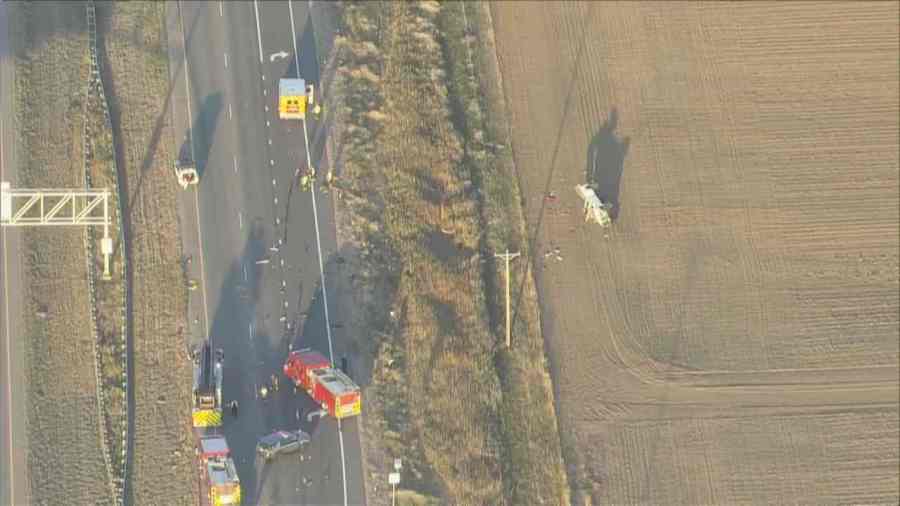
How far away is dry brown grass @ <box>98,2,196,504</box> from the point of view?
54.1 meters

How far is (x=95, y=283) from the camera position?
193 ft

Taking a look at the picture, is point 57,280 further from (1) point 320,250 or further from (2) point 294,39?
(2) point 294,39

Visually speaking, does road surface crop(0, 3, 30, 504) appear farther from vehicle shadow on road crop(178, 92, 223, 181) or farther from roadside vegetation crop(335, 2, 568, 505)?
roadside vegetation crop(335, 2, 568, 505)

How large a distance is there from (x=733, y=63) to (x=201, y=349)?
3685cm

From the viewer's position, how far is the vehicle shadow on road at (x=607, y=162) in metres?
66.9

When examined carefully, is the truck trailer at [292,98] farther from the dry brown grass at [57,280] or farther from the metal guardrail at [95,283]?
the dry brown grass at [57,280]

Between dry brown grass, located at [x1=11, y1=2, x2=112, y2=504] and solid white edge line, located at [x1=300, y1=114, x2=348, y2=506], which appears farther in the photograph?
solid white edge line, located at [x1=300, y1=114, x2=348, y2=506]

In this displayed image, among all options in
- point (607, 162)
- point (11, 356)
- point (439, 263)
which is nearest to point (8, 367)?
point (11, 356)

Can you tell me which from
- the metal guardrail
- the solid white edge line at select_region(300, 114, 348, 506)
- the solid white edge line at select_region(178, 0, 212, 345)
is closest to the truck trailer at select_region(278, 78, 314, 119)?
the solid white edge line at select_region(300, 114, 348, 506)

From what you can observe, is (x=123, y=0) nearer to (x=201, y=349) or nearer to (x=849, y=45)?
(x=201, y=349)

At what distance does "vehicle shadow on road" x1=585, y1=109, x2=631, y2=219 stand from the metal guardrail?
25.7 m

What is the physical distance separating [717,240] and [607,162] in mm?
7678

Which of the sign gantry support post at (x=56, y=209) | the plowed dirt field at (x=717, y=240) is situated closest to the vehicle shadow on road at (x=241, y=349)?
the sign gantry support post at (x=56, y=209)

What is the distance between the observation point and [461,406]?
5791 cm
